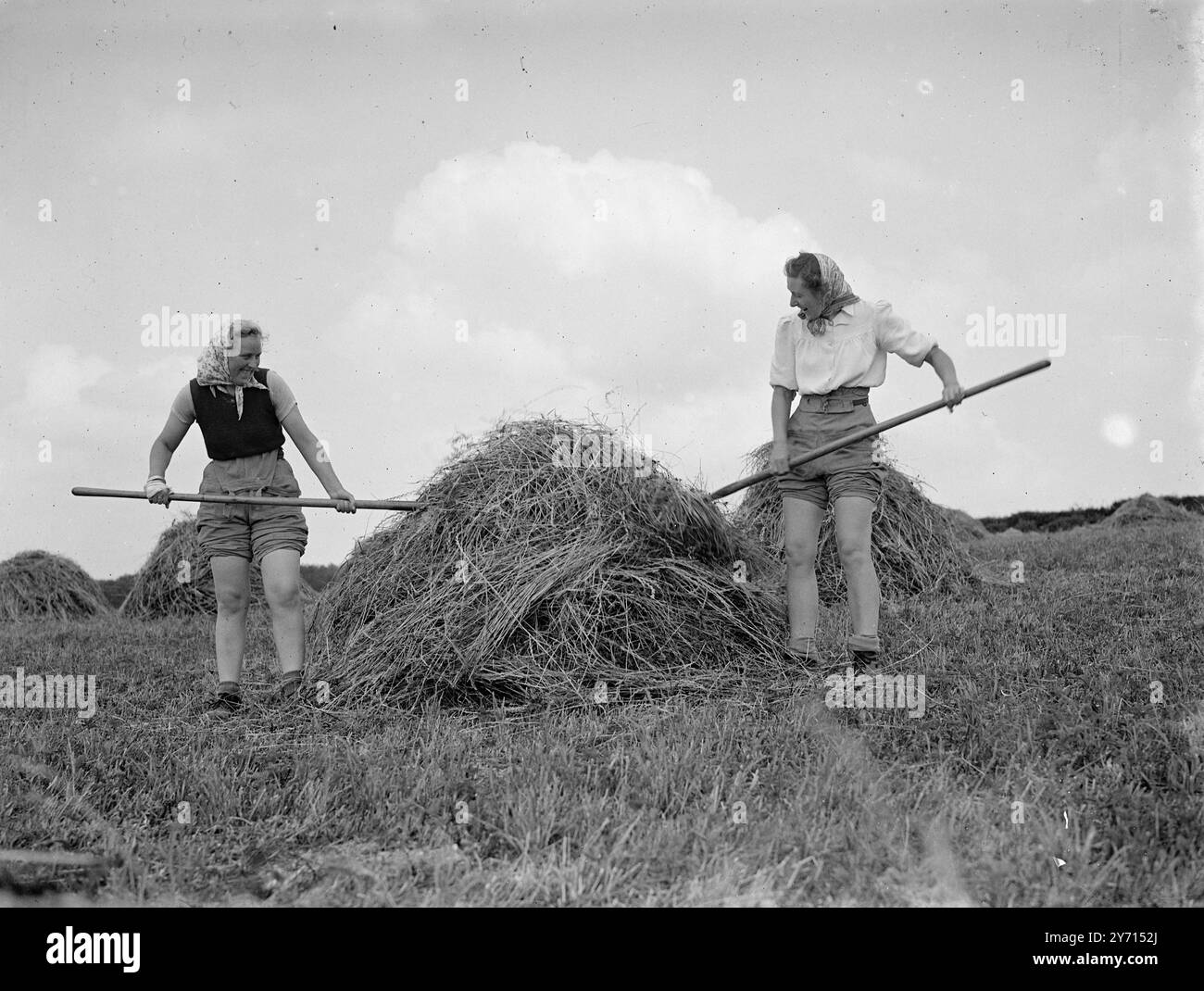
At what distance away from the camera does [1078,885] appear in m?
2.33

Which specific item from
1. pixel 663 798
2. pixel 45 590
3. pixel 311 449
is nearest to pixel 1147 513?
pixel 311 449

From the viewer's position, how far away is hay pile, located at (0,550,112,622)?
35.5 feet

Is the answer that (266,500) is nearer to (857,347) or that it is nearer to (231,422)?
(231,422)

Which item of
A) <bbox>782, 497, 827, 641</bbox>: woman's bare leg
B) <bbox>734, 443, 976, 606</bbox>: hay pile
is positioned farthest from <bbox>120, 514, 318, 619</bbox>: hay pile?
<bbox>782, 497, 827, 641</bbox>: woman's bare leg

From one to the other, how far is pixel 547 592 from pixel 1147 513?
32.9 feet

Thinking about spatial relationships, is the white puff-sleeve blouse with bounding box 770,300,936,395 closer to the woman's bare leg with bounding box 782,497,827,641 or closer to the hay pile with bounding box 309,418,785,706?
the woman's bare leg with bounding box 782,497,827,641

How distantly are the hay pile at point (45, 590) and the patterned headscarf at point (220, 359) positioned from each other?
7331 millimetres

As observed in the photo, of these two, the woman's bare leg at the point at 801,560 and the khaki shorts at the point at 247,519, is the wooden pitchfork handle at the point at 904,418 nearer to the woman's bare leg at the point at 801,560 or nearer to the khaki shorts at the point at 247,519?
the woman's bare leg at the point at 801,560

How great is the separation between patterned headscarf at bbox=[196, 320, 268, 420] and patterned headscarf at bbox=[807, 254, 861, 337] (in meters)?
2.49

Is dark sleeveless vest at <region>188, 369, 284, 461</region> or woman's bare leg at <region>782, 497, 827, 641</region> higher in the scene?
dark sleeveless vest at <region>188, 369, 284, 461</region>

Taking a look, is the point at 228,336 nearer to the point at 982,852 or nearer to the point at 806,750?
the point at 806,750

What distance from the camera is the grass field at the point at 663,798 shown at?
2404 millimetres
